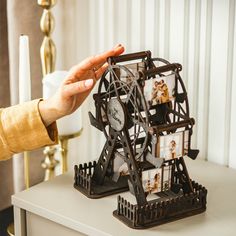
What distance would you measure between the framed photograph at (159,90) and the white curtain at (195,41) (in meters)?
0.30

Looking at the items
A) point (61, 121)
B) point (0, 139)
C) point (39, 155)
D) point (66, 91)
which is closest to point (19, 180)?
point (39, 155)

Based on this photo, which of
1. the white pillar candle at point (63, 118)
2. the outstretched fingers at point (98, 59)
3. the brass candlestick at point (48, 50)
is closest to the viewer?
the outstretched fingers at point (98, 59)

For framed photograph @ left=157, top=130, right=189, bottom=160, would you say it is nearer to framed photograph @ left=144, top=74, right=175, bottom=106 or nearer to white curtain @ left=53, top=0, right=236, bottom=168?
framed photograph @ left=144, top=74, right=175, bottom=106

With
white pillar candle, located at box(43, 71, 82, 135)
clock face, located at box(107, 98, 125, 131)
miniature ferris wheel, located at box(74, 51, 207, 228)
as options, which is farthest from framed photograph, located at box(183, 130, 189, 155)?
white pillar candle, located at box(43, 71, 82, 135)

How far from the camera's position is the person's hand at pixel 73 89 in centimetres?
129

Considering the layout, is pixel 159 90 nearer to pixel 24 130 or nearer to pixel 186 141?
pixel 186 141

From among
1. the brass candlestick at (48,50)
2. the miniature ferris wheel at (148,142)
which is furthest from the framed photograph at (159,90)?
the brass candlestick at (48,50)

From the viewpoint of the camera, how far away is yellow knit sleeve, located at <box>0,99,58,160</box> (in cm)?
136

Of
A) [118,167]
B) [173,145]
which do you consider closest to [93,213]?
[118,167]

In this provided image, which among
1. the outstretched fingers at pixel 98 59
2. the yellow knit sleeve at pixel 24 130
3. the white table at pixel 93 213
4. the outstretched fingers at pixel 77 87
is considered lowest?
the white table at pixel 93 213

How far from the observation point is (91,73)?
1.40m

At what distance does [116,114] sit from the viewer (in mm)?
1255

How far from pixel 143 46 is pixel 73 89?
424mm

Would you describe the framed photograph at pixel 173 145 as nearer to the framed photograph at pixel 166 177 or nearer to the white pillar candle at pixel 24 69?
the framed photograph at pixel 166 177
